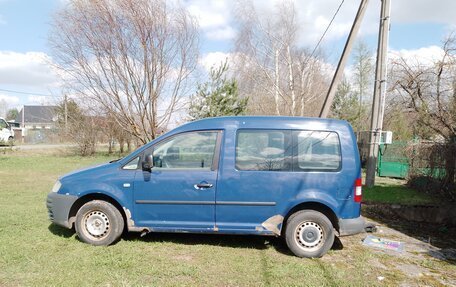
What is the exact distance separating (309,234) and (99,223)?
2972mm

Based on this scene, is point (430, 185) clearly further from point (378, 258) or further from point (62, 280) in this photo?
point (62, 280)

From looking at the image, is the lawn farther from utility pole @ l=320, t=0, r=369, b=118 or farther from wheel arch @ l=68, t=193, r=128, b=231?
utility pole @ l=320, t=0, r=369, b=118

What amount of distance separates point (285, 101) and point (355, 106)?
30.1ft

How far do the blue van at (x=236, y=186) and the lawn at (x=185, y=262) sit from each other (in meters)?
0.30

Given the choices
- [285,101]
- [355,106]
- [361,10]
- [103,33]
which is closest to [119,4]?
[103,33]

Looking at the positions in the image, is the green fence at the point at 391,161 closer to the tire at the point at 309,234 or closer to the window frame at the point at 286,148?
the tire at the point at 309,234

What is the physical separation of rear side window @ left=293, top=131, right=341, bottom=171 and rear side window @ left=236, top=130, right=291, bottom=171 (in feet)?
0.46

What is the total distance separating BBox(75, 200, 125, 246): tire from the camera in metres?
4.56

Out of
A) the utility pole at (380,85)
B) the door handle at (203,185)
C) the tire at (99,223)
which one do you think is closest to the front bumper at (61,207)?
the tire at (99,223)

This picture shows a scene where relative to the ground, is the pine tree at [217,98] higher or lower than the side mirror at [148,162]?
higher

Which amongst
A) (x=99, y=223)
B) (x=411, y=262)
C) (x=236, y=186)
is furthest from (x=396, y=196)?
(x=99, y=223)

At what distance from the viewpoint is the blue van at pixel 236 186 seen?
439 centimetres

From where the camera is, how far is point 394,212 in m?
7.43

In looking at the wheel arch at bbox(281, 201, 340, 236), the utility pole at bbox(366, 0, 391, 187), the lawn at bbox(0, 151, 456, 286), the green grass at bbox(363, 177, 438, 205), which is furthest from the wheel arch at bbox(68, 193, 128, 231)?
the utility pole at bbox(366, 0, 391, 187)
